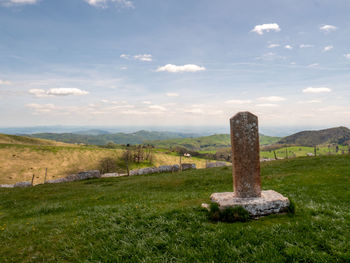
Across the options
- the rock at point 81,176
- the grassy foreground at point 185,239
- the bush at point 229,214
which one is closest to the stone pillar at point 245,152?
the bush at point 229,214

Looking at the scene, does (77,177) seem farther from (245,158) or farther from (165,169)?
(245,158)

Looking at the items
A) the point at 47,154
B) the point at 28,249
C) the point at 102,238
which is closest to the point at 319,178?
the point at 102,238

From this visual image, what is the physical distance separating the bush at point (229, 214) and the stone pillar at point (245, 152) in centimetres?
134

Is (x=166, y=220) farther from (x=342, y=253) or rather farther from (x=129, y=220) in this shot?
(x=342, y=253)

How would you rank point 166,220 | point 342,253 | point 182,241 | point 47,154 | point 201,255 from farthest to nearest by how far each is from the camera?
point 47,154
point 166,220
point 182,241
point 201,255
point 342,253

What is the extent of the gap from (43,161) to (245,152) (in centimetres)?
8225

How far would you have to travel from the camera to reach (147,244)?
7.03 metres

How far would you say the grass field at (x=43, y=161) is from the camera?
193 feet

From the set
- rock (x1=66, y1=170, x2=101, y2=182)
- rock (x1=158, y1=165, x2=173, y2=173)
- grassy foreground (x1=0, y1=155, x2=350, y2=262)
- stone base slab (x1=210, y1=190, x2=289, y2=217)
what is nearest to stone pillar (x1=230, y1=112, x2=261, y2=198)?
stone base slab (x1=210, y1=190, x2=289, y2=217)

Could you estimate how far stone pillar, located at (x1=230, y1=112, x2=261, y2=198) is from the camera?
31.4 ft

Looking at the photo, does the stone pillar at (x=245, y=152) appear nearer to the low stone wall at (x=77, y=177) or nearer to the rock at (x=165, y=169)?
the rock at (x=165, y=169)

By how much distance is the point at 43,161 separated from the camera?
72.8 m

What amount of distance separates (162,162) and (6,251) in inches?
3446

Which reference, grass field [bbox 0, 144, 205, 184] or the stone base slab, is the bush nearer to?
the stone base slab
